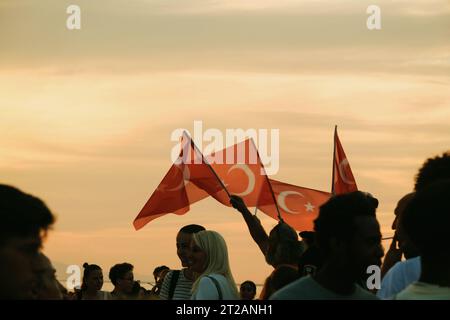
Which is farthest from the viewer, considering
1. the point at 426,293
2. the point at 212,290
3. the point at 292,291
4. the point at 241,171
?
the point at 241,171

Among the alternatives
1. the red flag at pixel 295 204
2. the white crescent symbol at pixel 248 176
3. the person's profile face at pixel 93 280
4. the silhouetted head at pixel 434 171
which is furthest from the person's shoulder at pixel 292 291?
the white crescent symbol at pixel 248 176

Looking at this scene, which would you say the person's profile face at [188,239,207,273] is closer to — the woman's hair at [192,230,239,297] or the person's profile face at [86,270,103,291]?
the woman's hair at [192,230,239,297]

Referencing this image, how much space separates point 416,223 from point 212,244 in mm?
4302

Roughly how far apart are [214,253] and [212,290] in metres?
0.92

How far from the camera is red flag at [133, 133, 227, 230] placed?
19.0 m

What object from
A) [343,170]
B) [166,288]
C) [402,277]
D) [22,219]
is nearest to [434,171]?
[402,277]

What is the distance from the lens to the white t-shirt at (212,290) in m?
8.73

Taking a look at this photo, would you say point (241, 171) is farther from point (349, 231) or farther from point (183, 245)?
point (349, 231)

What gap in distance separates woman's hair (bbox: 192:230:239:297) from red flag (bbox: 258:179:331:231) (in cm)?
821

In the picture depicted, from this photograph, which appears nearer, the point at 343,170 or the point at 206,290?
the point at 206,290

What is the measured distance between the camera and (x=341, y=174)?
68.4 feet
